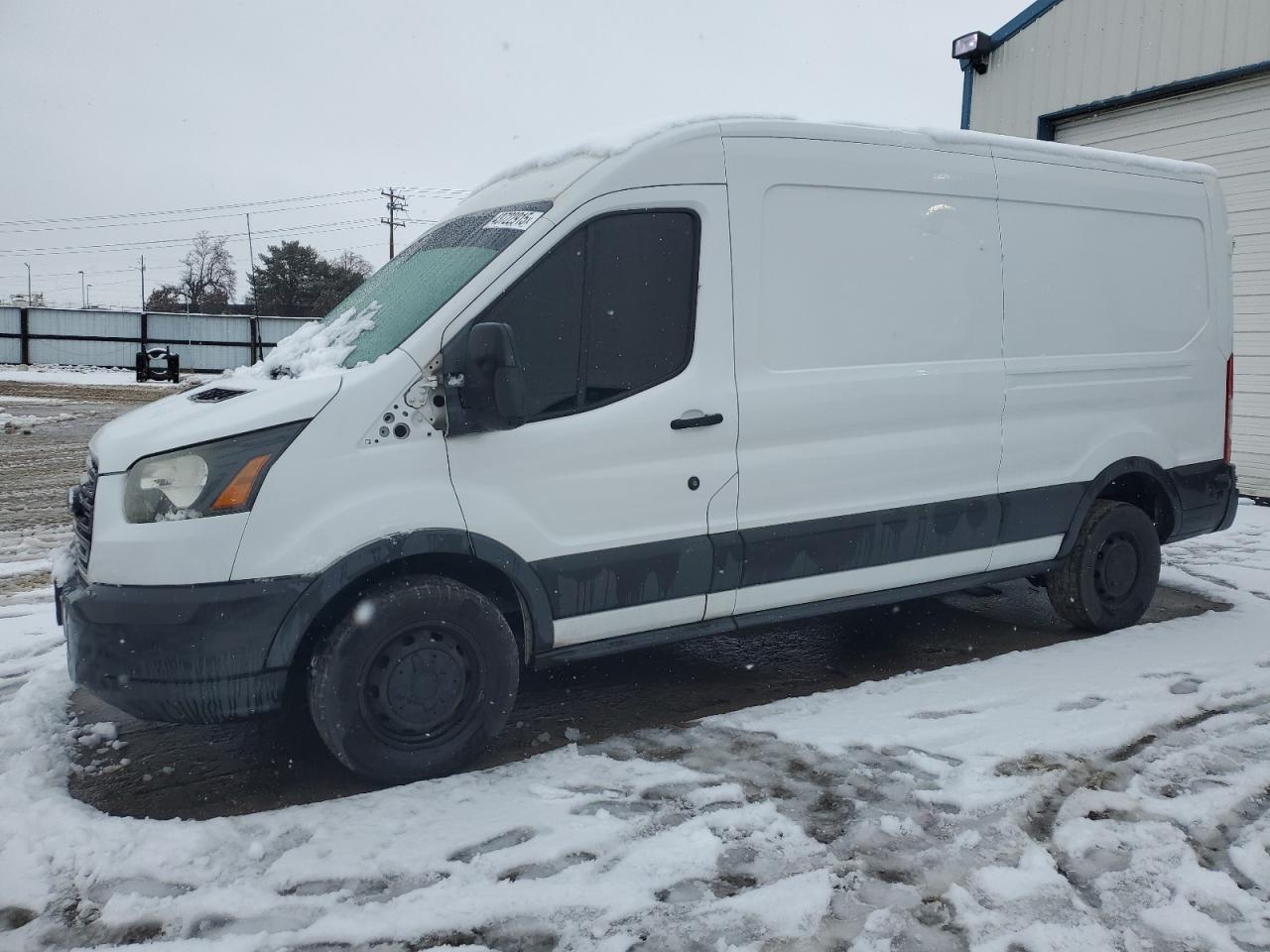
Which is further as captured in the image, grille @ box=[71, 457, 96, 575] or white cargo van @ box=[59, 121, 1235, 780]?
grille @ box=[71, 457, 96, 575]

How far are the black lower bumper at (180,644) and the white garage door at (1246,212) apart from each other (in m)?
8.77

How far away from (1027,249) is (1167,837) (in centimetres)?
276

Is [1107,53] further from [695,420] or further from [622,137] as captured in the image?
[695,420]

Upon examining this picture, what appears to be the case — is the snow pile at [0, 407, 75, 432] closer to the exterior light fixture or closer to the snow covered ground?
the snow covered ground

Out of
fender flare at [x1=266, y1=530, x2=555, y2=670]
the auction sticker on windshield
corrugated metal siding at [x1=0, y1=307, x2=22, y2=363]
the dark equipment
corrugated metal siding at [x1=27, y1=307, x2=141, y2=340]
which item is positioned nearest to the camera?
fender flare at [x1=266, y1=530, x2=555, y2=670]

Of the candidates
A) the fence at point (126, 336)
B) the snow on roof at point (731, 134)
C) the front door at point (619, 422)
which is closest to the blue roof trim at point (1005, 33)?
the snow on roof at point (731, 134)

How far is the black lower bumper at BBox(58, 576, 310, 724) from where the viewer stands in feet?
10.5

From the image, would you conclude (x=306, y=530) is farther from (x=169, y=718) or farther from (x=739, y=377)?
(x=739, y=377)

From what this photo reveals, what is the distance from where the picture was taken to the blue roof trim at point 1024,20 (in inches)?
405

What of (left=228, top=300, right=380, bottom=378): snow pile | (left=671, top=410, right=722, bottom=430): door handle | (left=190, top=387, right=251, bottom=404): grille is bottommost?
(left=671, top=410, right=722, bottom=430): door handle

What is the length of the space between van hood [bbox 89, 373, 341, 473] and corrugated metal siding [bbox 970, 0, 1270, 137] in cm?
874

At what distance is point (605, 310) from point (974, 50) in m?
8.98

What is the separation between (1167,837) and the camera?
122 inches

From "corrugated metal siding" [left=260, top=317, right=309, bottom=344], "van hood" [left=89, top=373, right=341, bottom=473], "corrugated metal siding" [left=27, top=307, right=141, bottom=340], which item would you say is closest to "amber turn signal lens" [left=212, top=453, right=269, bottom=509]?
"van hood" [left=89, top=373, right=341, bottom=473]
